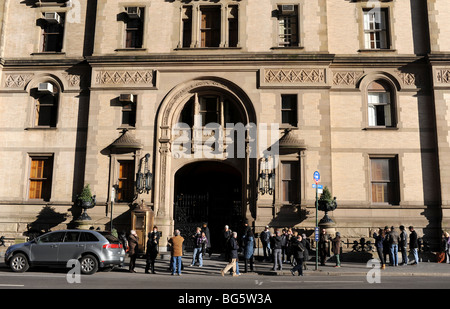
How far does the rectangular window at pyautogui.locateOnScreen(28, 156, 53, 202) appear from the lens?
22.2m

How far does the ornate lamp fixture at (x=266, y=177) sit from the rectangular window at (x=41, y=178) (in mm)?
11490

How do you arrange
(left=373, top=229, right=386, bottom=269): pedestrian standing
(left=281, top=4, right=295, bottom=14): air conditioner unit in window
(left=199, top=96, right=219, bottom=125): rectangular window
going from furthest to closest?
(left=199, top=96, right=219, bottom=125): rectangular window, (left=281, top=4, right=295, bottom=14): air conditioner unit in window, (left=373, top=229, right=386, bottom=269): pedestrian standing

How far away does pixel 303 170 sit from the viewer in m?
20.7

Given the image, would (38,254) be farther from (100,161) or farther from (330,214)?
(330,214)

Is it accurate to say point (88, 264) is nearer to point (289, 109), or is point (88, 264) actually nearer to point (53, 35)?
point (289, 109)

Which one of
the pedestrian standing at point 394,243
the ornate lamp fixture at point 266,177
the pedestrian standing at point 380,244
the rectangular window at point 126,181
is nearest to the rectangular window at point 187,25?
the rectangular window at point 126,181

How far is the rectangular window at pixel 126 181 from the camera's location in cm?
2144

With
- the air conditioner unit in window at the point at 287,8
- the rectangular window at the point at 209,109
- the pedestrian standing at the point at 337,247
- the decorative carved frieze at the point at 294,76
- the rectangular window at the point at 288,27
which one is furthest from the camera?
the rectangular window at the point at 288,27

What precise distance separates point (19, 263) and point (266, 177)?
1166cm

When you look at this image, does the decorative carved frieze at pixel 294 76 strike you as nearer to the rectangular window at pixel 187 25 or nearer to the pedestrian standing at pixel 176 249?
the rectangular window at pixel 187 25

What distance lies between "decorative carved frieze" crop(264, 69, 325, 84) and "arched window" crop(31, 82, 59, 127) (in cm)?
1197

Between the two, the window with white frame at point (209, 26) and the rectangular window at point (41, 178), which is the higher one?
the window with white frame at point (209, 26)

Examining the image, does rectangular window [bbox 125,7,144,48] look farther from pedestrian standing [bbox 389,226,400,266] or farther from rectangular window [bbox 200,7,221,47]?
pedestrian standing [bbox 389,226,400,266]

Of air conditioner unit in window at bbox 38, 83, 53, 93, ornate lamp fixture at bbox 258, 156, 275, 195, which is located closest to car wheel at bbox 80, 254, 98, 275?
ornate lamp fixture at bbox 258, 156, 275, 195
